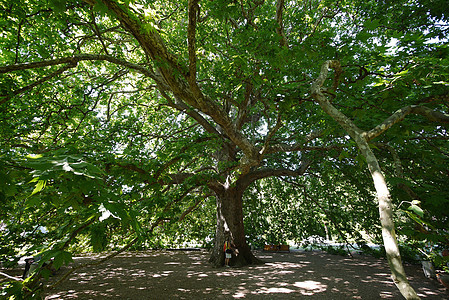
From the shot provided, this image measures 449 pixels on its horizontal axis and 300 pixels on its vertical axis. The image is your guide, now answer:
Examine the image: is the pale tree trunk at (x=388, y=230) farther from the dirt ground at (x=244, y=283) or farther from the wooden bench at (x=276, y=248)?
the wooden bench at (x=276, y=248)

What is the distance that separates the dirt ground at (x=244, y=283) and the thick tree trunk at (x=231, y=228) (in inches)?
20.1

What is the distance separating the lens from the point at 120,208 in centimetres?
182

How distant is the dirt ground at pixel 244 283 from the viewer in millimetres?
5512

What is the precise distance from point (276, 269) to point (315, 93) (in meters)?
7.49

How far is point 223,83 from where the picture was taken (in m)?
6.30

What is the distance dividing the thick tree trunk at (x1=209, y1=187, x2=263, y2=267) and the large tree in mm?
44

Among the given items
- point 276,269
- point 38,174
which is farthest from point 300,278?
point 38,174

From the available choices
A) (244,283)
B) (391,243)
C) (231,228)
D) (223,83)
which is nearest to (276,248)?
(231,228)

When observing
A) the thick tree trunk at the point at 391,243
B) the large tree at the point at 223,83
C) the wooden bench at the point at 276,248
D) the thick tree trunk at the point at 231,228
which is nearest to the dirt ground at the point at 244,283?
the thick tree trunk at the point at 231,228

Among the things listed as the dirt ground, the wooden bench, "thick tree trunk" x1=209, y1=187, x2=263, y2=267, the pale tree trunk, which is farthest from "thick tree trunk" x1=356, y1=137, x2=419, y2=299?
the wooden bench

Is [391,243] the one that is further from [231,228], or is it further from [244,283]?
[231,228]

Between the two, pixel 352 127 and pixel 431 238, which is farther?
pixel 431 238

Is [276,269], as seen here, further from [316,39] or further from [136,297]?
[316,39]

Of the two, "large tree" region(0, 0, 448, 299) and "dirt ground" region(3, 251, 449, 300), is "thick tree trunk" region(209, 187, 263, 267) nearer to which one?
"large tree" region(0, 0, 448, 299)
